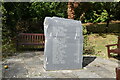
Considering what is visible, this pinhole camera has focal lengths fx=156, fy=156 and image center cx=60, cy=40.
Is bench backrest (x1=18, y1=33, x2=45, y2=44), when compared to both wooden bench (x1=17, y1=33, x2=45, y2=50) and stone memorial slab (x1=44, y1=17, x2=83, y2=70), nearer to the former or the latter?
wooden bench (x1=17, y1=33, x2=45, y2=50)

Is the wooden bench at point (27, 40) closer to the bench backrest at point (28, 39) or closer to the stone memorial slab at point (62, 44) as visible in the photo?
the bench backrest at point (28, 39)

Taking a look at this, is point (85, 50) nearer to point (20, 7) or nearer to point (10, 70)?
point (10, 70)

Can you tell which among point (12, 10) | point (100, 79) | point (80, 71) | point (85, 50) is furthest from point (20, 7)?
point (100, 79)

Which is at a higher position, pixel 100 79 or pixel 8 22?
pixel 8 22

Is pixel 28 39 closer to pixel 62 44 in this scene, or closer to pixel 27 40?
pixel 27 40

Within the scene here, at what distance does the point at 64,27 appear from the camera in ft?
17.5

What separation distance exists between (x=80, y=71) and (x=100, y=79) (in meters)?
0.92

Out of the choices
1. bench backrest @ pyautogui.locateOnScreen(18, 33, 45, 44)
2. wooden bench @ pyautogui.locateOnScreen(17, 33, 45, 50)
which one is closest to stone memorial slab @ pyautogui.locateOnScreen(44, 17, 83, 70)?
wooden bench @ pyautogui.locateOnScreen(17, 33, 45, 50)

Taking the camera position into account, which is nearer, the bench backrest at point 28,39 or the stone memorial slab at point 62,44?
the stone memorial slab at point 62,44

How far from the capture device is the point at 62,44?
17.6 ft

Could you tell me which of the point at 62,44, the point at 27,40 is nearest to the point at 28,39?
the point at 27,40

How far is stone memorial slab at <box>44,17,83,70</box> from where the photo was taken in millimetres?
5195

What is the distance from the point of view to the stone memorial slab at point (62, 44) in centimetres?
520

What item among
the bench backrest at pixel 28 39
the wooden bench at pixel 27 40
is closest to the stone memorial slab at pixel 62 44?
the wooden bench at pixel 27 40
